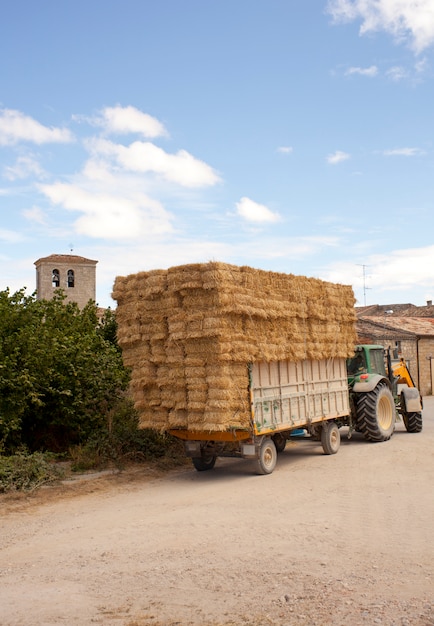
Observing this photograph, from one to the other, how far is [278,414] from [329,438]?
Answer: 2577 millimetres

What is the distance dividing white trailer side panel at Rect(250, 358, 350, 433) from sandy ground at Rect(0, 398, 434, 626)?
3.54ft

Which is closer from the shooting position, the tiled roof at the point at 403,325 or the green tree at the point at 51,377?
the green tree at the point at 51,377

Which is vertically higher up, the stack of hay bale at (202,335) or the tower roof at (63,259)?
→ the tower roof at (63,259)

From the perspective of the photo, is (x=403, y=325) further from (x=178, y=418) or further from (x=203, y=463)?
(x=178, y=418)

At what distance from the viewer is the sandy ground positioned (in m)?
5.34

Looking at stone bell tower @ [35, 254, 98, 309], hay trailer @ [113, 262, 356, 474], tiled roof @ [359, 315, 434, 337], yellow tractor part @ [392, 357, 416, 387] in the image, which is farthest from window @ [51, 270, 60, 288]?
hay trailer @ [113, 262, 356, 474]

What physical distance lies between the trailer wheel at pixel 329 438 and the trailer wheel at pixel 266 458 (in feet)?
7.20

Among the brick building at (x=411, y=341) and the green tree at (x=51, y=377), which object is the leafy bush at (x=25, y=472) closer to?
the green tree at (x=51, y=377)

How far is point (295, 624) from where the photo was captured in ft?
16.3

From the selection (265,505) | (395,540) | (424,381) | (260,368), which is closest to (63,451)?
(260,368)

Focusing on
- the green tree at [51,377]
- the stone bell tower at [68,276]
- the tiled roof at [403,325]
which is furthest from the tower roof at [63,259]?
the green tree at [51,377]

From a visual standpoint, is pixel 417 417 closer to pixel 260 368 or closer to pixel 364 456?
pixel 364 456

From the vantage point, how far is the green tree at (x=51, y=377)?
466 inches

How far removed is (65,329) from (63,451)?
2.59m
